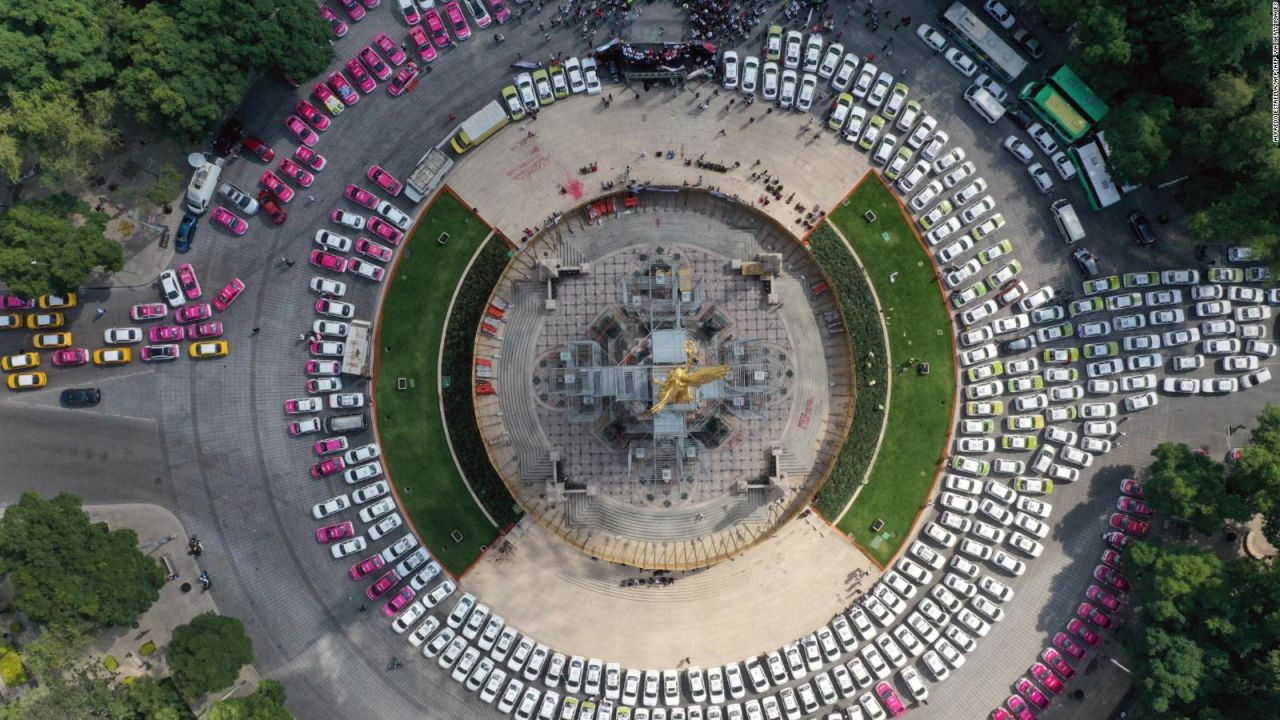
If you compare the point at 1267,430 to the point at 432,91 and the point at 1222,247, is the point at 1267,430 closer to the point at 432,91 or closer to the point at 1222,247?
the point at 1222,247

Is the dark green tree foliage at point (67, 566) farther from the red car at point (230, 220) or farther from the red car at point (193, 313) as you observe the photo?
the red car at point (230, 220)

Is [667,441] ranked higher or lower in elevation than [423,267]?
lower

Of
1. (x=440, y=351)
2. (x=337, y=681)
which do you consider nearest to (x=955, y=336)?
(x=440, y=351)

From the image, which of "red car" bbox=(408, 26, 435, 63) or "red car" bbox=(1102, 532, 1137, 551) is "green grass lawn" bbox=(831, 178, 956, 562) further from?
"red car" bbox=(408, 26, 435, 63)

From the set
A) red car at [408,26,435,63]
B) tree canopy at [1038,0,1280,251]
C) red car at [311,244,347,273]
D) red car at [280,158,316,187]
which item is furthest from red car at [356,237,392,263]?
tree canopy at [1038,0,1280,251]

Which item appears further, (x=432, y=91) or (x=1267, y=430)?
(x=432, y=91)

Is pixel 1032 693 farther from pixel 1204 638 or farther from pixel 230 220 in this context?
pixel 230 220
